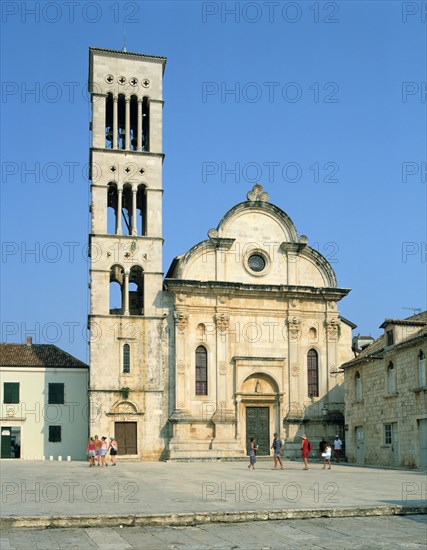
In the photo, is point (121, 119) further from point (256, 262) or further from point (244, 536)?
point (244, 536)

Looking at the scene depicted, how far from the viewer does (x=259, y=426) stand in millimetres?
48406

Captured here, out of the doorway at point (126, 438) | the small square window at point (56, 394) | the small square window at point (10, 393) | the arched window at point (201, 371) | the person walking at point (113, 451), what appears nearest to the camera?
the person walking at point (113, 451)

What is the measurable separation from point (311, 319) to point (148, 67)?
19.2 m

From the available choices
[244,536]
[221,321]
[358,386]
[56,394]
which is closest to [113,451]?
[221,321]

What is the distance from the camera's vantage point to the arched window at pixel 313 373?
49500 mm

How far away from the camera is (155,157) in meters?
49.5

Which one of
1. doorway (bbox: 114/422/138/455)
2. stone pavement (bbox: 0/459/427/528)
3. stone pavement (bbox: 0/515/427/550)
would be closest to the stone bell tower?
doorway (bbox: 114/422/138/455)

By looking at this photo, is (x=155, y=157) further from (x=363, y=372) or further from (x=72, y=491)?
(x=72, y=491)

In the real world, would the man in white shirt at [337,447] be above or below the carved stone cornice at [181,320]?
below

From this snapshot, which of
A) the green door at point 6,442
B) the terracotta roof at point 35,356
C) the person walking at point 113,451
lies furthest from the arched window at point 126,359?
the green door at point 6,442

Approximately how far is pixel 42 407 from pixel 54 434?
1943 mm

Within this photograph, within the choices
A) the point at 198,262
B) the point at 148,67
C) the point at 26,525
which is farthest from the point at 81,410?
the point at 26,525

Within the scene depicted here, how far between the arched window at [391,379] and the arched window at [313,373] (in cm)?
1056

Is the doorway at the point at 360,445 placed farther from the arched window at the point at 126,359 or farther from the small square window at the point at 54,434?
the small square window at the point at 54,434
